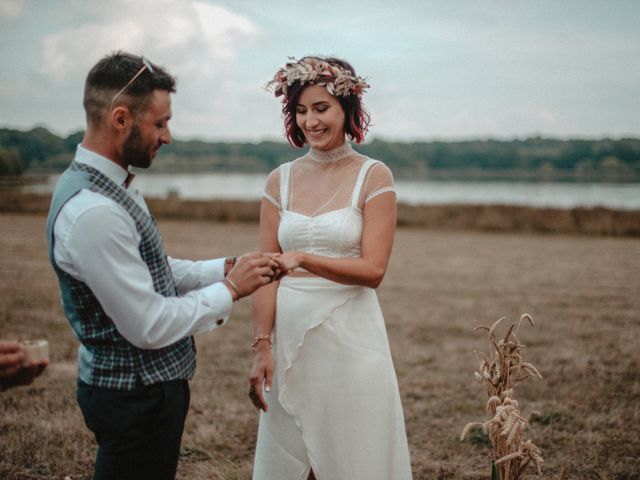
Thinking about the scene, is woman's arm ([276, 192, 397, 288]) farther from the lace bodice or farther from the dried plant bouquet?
the dried plant bouquet

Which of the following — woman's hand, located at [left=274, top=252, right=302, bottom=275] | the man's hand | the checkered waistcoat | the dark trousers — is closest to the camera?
the checkered waistcoat

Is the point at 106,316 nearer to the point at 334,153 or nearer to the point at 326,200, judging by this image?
the point at 326,200

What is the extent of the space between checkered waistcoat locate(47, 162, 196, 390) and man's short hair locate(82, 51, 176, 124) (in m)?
0.25

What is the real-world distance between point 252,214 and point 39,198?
41.6ft

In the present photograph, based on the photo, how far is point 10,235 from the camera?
21.2 meters

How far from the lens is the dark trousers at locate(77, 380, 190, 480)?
2459 millimetres

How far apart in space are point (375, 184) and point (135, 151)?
145 cm

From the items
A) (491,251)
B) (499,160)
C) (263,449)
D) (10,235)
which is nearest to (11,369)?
(263,449)

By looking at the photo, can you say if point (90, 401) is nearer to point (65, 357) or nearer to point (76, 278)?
point (76, 278)

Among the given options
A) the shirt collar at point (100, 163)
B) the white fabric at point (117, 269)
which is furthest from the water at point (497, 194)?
the white fabric at point (117, 269)

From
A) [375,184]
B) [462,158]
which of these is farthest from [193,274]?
[462,158]

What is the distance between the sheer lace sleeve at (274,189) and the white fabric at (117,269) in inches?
52.5

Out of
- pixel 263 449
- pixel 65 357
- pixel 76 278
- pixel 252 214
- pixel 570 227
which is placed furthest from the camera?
pixel 252 214

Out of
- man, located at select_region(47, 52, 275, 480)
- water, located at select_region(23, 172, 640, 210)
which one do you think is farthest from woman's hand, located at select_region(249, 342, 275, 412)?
water, located at select_region(23, 172, 640, 210)
